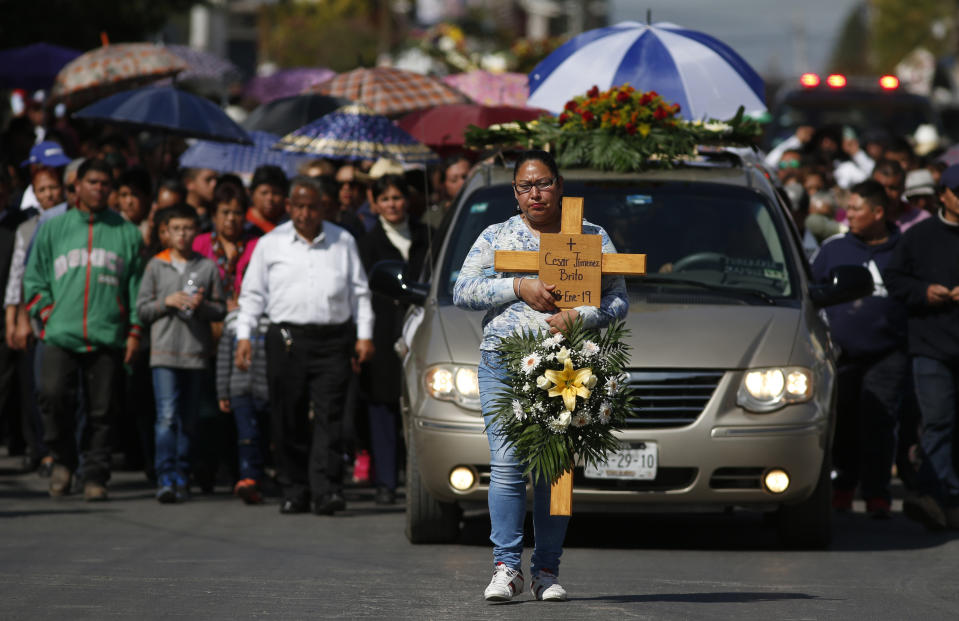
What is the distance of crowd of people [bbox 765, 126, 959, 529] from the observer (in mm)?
10969

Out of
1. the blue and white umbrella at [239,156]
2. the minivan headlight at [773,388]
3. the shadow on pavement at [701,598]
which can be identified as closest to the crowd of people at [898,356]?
the minivan headlight at [773,388]

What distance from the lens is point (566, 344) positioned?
24.4ft

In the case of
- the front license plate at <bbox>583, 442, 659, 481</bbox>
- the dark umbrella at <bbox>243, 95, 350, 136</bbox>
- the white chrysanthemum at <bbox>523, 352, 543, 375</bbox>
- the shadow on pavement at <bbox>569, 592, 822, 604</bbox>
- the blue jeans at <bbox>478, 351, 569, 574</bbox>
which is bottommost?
the shadow on pavement at <bbox>569, 592, 822, 604</bbox>

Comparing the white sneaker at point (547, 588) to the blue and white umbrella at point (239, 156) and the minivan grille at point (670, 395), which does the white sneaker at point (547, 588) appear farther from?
the blue and white umbrella at point (239, 156)

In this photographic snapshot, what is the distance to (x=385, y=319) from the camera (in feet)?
40.6

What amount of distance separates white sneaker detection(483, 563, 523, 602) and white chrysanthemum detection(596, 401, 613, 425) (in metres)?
0.76

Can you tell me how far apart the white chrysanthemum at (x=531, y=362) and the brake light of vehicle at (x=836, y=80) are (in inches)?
708

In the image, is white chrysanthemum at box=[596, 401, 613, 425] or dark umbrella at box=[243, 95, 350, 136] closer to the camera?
white chrysanthemum at box=[596, 401, 613, 425]

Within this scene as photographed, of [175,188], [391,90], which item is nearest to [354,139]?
[175,188]

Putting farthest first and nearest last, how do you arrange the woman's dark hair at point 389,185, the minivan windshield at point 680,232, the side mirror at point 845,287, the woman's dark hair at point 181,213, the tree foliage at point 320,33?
the tree foliage at point 320,33, the woman's dark hair at point 389,185, the woman's dark hair at point 181,213, the minivan windshield at point 680,232, the side mirror at point 845,287

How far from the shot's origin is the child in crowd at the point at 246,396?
12000 millimetres

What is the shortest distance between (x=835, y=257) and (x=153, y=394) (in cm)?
482

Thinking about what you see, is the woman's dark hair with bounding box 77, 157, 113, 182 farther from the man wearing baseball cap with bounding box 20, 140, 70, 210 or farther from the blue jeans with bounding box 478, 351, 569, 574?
the blue jeans with bounding box 478, 351, 569, 574

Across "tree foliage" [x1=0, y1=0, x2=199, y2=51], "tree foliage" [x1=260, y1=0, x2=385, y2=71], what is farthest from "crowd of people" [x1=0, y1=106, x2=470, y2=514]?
"tree foliage" [x1=260, y1=0, x2=385, y2=71]
